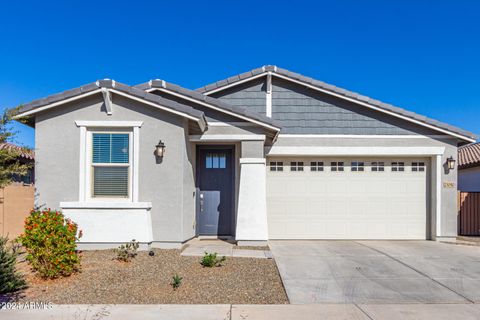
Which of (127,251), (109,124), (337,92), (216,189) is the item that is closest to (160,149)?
(109,124)

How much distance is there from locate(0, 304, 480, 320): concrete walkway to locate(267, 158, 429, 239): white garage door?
620 centimetres

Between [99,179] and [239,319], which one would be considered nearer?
[239,319]

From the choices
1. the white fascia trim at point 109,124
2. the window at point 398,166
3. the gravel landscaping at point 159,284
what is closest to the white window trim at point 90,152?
the white fascia trim at point 109,124

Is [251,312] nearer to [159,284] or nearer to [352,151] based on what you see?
[159,284]

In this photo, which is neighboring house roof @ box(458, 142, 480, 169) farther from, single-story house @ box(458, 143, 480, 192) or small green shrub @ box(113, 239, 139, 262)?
small green shrub @ box(113, 239, 139, 262)

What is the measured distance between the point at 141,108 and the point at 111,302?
4858 millimetres

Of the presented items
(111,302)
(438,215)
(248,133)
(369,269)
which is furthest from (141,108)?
(438,215)

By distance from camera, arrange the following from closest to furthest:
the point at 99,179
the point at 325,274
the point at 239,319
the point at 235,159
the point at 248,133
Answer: the point at 239,319
the point at 325,274
the point at 99,179
the point at 248,133
the point at 235,159

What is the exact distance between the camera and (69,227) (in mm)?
6773

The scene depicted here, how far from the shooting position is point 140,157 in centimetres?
905

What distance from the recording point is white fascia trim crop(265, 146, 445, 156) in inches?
453

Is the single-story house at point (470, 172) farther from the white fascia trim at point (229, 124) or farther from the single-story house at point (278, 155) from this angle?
the white fascia trim at point (229, 124)

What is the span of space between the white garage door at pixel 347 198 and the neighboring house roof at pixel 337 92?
1.23 meters

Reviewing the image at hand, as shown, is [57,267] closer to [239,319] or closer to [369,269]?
[239,319]
